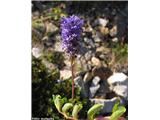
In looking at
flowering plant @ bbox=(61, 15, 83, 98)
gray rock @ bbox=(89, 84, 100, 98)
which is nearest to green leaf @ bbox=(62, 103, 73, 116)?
flowering plant @ bbox=(61, 15, 83, 98)

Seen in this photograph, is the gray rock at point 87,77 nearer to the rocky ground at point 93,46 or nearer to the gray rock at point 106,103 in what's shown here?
the rocky ground at point 93,46

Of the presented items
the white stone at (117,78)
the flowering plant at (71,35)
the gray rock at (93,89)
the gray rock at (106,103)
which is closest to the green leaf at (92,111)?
the flowering plant at (71,35)

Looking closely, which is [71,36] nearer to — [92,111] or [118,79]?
[92,111]

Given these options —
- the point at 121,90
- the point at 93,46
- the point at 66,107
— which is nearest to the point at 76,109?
the point at 66,107

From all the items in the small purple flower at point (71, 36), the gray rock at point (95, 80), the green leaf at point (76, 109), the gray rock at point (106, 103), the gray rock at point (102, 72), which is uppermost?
the small purple flower at point (71, 36)

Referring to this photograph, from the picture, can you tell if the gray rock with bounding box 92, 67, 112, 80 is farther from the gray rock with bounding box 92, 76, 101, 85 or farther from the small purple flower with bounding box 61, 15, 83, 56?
the small purple flower with bounding box 61, 15, 83, 56
